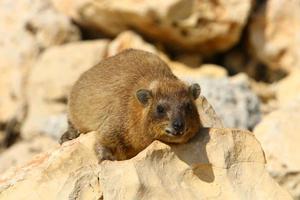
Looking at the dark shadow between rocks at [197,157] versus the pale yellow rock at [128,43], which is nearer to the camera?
the dark shadow between rocks at [197,157]

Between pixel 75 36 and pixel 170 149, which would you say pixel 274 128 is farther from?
pixel 75 36

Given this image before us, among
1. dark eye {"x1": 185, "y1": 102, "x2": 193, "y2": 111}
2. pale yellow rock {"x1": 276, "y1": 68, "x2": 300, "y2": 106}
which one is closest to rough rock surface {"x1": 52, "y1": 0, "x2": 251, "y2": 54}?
pale yellow rock {"x1": 276, "y1": 68, "x2": 300, "y2": 106}

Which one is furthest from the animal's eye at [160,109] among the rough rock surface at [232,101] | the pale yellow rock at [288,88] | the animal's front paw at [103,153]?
the pale yellow rock at [288,88]

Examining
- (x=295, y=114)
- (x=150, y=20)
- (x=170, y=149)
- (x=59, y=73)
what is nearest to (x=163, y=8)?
(x=150, y=20)

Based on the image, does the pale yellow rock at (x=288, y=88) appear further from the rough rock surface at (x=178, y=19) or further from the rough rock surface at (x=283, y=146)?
the rough rock surface at (x=283, y=146)

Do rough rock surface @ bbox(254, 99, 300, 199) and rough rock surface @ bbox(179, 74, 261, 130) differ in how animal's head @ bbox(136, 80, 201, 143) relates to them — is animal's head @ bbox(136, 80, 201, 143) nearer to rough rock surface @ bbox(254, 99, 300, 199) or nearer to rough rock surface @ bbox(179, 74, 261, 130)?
rough rock surface @ bbox(254, 99, 300, 199)

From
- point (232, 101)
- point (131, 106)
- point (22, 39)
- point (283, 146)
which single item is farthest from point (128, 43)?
point (131, 106)
